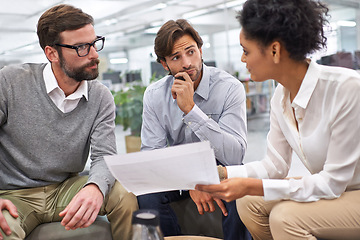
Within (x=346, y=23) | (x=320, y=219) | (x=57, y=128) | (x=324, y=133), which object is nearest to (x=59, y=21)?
(x=57, y=128)

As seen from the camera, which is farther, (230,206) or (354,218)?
(230,206)

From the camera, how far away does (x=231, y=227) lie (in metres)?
1.75

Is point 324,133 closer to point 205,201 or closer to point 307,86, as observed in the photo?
point 307,86

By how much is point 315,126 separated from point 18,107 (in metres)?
1.36

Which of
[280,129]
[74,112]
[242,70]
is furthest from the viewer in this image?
[242,70]

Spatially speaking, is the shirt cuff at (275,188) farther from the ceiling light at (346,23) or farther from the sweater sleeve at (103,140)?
the ceiling light at (346,23)

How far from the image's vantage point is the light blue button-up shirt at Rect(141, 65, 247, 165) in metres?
1.96

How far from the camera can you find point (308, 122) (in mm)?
1378

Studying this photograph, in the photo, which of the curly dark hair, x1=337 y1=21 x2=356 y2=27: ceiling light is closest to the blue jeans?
the curly dark hair

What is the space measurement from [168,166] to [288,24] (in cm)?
61

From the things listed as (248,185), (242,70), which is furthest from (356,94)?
(242,70)

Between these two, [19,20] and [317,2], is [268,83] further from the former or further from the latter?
[317,2]

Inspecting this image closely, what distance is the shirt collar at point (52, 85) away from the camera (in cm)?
186

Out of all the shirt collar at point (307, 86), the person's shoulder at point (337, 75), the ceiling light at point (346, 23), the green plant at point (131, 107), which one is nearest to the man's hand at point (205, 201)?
the shirt collar at point (307, 86)
